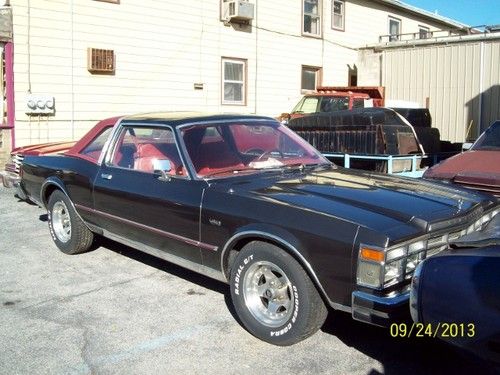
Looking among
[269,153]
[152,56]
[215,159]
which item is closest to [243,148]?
[269,153]

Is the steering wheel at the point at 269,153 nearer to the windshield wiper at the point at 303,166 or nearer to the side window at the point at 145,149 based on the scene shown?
the windshield wiper at the point at 303,166

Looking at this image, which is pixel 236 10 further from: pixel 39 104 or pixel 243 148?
pixel 243 148

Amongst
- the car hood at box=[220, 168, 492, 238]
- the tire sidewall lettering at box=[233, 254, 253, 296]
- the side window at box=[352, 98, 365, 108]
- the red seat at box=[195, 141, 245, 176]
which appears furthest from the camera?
the side window at box=[352, 98, 365, 108]

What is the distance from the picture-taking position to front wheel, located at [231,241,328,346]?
3375 mm

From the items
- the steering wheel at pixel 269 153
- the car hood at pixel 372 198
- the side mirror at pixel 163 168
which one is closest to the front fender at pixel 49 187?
the side mirror at pixel 163 168

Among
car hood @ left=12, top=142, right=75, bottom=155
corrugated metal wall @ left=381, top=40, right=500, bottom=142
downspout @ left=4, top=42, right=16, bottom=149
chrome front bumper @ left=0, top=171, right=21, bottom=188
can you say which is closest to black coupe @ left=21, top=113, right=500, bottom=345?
car hood @ left=12, top=142, right=75, bottom=155

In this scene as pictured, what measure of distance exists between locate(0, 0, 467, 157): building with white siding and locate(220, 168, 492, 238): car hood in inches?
349

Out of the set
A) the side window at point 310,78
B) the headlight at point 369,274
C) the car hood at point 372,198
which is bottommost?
the headlight at point 369,274

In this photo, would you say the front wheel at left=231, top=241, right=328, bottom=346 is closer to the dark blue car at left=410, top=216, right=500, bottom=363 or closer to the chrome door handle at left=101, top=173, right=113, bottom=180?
the dark blue car at left=410, top=216, right=500, bottom=363

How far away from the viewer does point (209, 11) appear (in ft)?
48.5

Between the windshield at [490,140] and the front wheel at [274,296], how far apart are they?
426 cm

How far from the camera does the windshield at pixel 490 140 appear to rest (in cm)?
677

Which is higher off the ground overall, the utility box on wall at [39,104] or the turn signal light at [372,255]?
the utility box on wall at [39,104]
